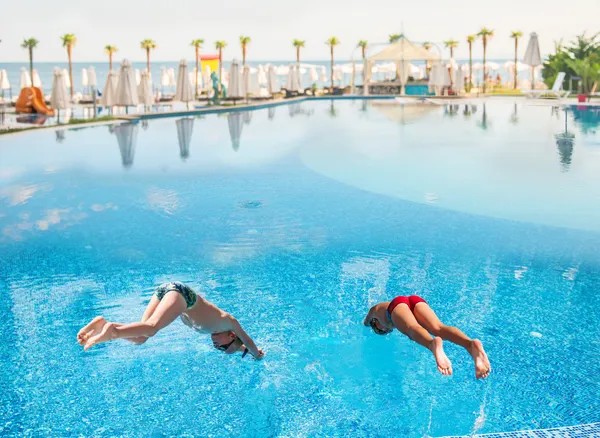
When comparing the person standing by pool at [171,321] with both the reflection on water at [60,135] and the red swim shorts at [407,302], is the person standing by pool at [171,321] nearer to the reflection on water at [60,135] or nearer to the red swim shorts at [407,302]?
the red swim shorts at [407,302]

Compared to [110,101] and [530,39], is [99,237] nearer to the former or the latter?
[110,101]

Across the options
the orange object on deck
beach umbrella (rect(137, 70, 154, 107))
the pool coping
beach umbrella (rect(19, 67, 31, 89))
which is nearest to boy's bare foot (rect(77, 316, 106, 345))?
the pool coping

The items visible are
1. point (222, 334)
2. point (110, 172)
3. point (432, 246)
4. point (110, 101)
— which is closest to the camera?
point (222, 334)

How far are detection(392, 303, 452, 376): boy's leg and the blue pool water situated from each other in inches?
23.1

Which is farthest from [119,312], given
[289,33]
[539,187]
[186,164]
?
[289,33]

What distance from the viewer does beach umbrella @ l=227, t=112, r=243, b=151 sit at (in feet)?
57.3

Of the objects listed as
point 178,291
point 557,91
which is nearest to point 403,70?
point 557,91

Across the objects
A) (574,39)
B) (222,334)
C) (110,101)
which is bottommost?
(222,334)

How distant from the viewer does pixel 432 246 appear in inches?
300

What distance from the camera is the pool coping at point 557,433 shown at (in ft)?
11.8

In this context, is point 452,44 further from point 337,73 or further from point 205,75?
point 205,75

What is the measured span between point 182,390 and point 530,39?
32667 millimetres

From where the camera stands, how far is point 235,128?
21.4 metres

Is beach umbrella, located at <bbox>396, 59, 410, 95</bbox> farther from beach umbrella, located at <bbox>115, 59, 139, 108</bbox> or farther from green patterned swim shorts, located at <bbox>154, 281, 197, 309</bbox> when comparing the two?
green patterned swim shorts, located at <bbox>154, 281, 197, 309</bbox>
